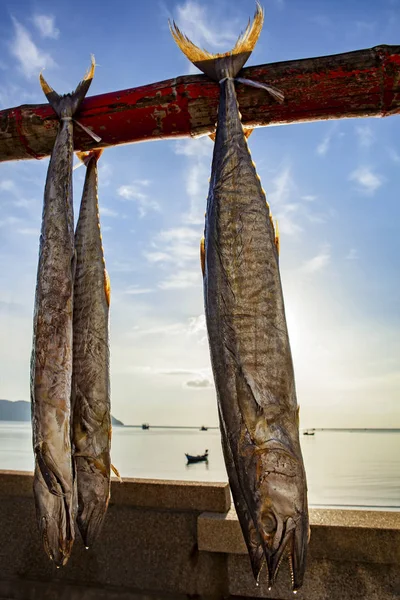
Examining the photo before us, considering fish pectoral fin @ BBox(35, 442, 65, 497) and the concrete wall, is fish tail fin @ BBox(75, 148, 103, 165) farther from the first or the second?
the concrete wall

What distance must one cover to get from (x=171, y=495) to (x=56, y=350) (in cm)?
227

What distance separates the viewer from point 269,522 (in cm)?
187

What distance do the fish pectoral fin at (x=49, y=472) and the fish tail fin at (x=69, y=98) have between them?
1.95m

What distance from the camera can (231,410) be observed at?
201 centimetres

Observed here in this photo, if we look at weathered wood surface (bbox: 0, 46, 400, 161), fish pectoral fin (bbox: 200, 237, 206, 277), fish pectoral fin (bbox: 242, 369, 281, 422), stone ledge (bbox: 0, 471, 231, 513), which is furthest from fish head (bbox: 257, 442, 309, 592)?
stone ledge (bbox: 0, 471, 231, 513)

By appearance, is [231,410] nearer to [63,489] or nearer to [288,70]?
[63,489]

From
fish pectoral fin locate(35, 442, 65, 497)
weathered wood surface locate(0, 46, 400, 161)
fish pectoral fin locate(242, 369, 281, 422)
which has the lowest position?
fish pectoral fin locate(35, 442, 65, 497)

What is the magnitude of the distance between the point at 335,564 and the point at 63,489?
236 centimetres

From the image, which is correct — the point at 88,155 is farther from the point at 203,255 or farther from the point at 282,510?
the point at 282,510

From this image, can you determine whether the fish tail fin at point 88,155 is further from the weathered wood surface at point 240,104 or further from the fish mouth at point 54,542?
the fish mouth at point 54,542

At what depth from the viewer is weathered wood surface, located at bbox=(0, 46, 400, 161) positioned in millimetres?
2395

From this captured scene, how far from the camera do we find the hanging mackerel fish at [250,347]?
1.87 m

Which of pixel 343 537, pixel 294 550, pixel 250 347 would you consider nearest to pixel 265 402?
pixel 250 347

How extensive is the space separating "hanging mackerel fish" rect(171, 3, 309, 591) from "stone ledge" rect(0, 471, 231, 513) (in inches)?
82.6
